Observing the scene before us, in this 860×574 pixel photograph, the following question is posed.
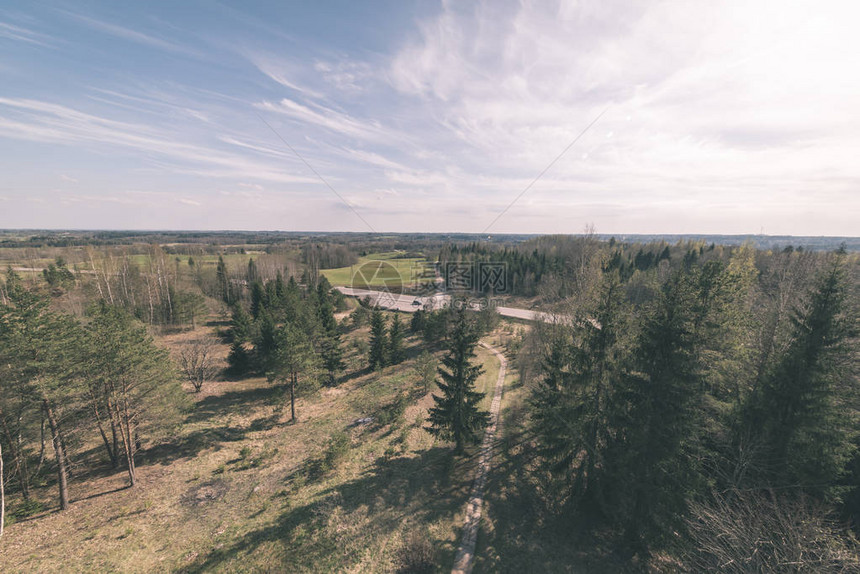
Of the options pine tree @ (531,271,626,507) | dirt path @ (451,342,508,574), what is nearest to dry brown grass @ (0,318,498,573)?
dirt path @ (451,342,508,574)

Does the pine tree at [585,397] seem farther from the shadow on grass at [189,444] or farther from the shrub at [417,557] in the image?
the shadow on grass at [189,444]

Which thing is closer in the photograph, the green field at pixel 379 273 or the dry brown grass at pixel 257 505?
the dry brown grass at pixel 257 505

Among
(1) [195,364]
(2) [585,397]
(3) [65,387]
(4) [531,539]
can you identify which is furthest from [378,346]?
(2) [585,397]

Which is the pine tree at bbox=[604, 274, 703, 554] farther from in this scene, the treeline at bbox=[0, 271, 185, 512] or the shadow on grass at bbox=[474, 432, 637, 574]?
the treeline at bbox=[0, 271, 185, 512]

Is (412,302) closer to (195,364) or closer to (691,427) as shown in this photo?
(195,364)

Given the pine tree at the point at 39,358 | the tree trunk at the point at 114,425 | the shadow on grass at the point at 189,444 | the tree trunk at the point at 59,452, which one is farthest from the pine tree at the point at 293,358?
the tree trunk at the point at 59,452

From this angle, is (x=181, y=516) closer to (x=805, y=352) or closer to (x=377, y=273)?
(x=805, y=352)
